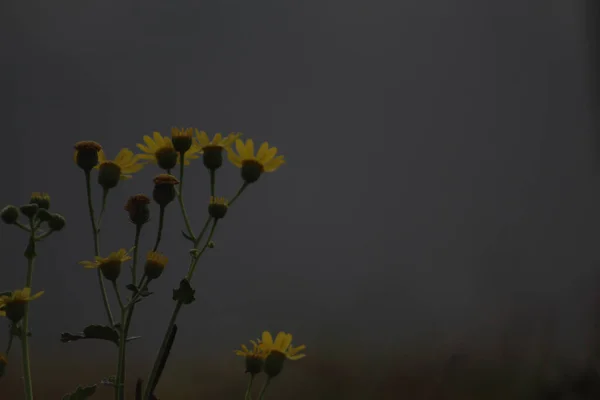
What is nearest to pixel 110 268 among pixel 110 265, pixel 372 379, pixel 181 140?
pixel 110 265

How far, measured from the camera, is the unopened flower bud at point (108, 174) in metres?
0.49

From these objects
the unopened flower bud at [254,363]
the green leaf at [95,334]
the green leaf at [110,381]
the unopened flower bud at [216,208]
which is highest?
the unopened flower bud at [216,208]

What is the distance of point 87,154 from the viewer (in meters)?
0.48

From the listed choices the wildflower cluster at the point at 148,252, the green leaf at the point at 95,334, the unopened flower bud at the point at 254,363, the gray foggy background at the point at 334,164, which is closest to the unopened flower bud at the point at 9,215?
the wildflower cluster at the point at 148,252

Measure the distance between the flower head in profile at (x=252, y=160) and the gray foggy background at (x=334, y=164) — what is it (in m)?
0.80

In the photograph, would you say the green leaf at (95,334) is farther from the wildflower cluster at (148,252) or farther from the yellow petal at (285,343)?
the yellow petal at (285,343)

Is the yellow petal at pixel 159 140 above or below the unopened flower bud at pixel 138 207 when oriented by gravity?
above

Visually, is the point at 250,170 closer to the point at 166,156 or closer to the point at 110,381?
the point at 166,156

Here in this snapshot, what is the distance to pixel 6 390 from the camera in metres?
1.14

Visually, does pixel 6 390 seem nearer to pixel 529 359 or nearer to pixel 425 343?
pixel 425 343

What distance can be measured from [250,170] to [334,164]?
0.90 metres

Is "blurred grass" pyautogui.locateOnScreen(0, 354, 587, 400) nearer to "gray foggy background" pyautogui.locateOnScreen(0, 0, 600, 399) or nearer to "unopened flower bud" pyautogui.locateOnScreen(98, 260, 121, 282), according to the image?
"gray foggy background" pyautogui.locateOnScreen(0, 0, 600, 399)

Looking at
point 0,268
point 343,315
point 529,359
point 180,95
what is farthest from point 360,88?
point 0,268

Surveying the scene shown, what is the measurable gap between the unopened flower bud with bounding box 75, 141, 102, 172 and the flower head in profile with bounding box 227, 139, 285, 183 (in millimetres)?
103
